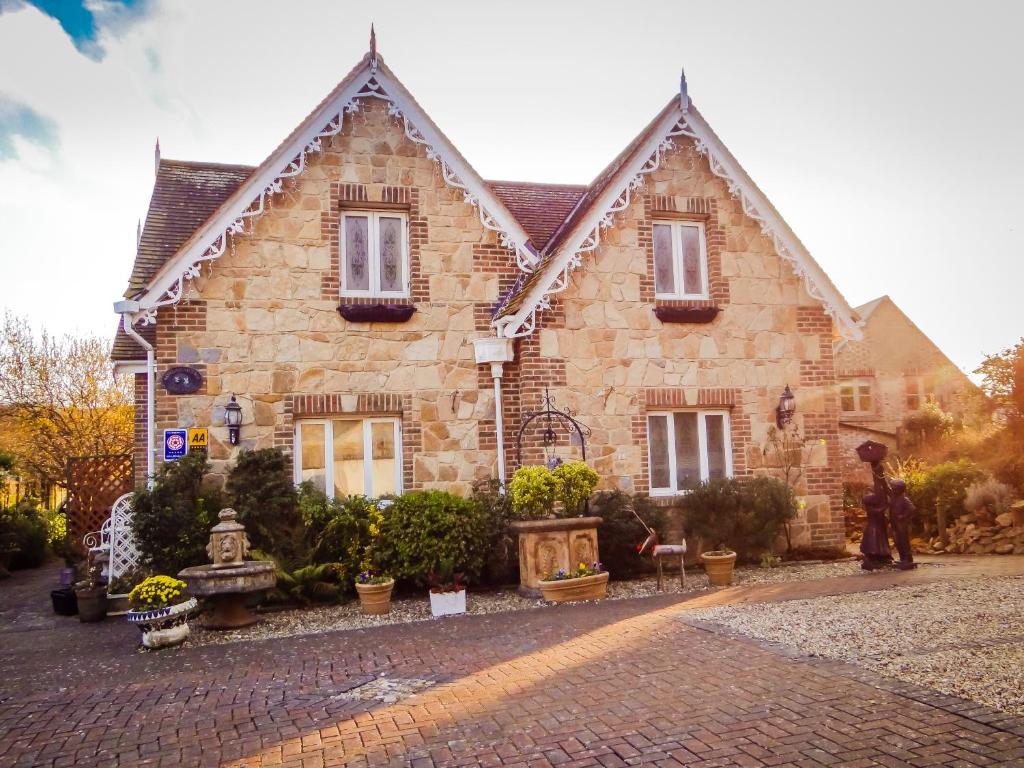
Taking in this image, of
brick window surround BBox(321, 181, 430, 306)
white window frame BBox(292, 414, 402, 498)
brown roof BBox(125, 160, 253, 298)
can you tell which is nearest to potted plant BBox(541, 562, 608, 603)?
white window frame BBox(292, 414, 402, 498)

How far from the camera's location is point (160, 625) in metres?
8.13

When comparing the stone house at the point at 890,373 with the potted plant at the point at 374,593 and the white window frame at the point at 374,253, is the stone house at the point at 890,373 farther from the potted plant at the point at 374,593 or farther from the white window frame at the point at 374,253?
the potted plant at the point at 374,593

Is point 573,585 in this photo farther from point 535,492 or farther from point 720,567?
point 720,567

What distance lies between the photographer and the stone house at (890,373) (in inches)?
1224

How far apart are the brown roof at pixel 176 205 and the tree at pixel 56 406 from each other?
11.6 m

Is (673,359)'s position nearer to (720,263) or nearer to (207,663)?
(720,263)

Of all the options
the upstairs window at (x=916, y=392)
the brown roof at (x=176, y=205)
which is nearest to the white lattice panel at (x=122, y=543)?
the brown roof at (x=176, y=205)

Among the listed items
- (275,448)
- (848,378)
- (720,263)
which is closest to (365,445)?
(275,448)

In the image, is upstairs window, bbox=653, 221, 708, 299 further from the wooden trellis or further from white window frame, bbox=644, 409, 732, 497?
the wooden trellis

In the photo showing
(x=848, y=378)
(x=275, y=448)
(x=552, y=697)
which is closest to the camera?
(x=552, y=697)

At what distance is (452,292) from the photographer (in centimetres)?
1207

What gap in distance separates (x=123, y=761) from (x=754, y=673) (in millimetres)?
4295

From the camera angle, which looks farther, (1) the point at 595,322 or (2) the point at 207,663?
(1) the point at 595,322

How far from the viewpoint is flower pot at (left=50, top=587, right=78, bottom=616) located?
10.7 meters
